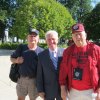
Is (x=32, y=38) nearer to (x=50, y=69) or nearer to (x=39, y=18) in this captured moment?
(x=50, y=69)

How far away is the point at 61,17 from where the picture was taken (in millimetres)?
46281

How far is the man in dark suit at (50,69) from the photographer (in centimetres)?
568

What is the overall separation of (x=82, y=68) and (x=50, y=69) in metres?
0.75

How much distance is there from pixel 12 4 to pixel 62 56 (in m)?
57.7

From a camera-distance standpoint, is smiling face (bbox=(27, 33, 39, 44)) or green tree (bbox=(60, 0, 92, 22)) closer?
smiling face (bbox=(27, 33, 39, 44))

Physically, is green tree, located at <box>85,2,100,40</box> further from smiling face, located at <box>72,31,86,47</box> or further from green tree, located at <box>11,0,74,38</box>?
smiling face, located at <box>72,31,86,47</box>

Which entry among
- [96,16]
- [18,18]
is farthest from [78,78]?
[96,16]

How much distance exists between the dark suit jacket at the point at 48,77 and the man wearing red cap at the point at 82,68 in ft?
1.41

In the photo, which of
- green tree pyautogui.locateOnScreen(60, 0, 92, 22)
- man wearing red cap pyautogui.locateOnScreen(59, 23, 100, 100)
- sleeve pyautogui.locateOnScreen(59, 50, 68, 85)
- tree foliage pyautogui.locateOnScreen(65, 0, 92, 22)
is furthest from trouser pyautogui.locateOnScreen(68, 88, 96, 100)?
tree foliage pyautogui.locateOnScreen(65, 0, 92, 22)

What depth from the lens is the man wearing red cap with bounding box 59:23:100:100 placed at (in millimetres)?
5086

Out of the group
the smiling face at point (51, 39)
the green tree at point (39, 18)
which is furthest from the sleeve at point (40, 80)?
the green tree at point (39, 18)

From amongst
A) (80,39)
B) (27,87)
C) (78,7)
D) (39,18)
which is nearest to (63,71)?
(80,39)

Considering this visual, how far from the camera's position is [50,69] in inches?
224

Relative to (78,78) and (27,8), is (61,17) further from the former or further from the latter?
(78,78)
